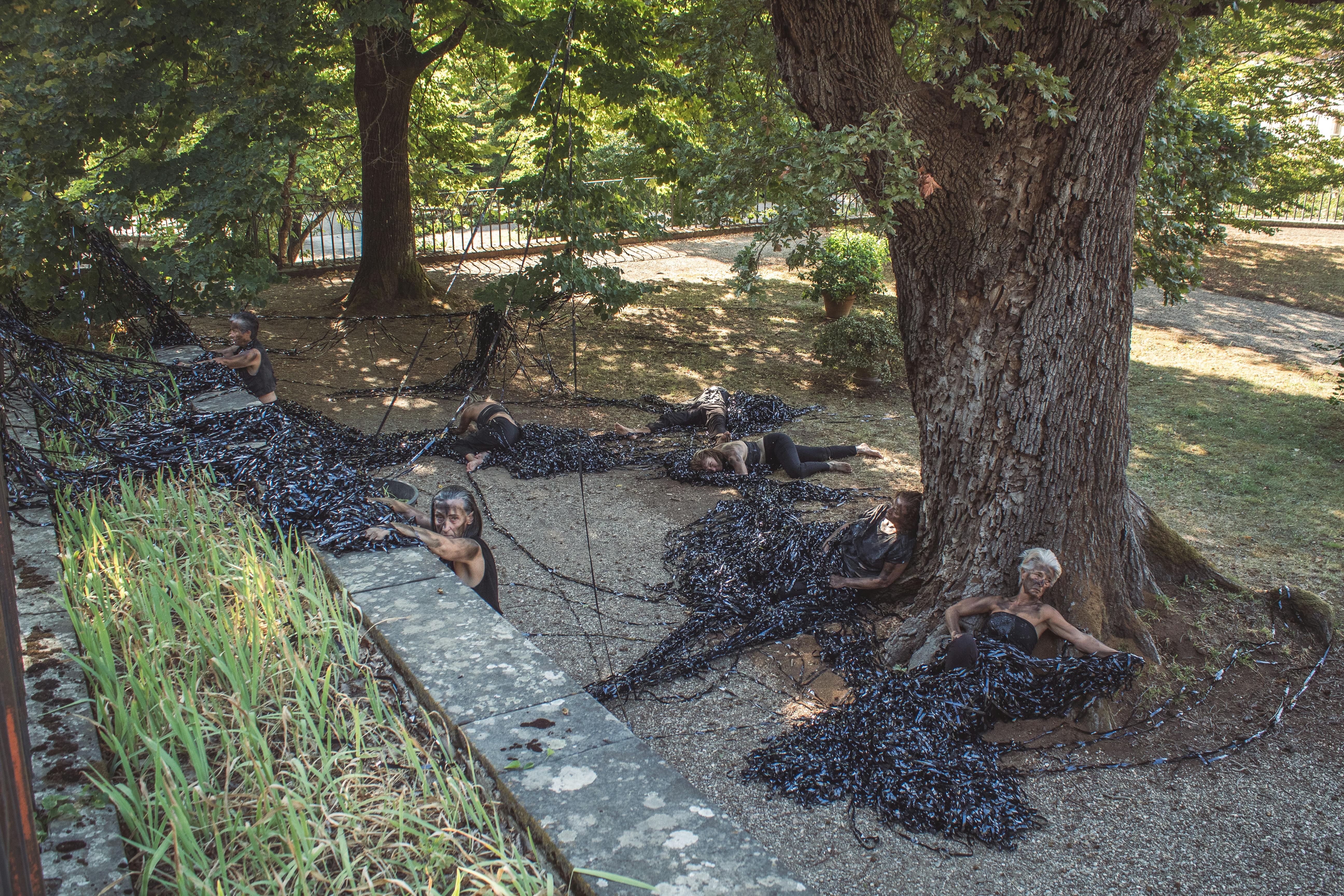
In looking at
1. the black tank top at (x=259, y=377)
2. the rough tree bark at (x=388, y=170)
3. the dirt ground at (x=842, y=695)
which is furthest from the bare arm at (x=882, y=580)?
the rough tree bark at (x=388, y=170)

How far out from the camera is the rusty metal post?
4.08 ft

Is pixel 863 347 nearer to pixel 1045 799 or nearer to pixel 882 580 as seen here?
pixel 882 580

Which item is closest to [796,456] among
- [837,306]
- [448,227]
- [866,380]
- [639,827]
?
[866,380]

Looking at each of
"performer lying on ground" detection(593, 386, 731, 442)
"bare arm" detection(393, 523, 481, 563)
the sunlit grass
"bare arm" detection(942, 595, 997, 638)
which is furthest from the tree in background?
the sunlit grass

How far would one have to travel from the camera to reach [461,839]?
2492 millimetres

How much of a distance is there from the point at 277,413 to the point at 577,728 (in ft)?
13.3

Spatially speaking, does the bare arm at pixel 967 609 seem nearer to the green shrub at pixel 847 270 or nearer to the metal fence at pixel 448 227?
the metal fence at pixel 448 227

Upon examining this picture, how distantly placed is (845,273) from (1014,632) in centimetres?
1006

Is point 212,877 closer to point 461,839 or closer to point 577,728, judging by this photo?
point 461,839

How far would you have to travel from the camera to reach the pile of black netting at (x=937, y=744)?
4113 mm

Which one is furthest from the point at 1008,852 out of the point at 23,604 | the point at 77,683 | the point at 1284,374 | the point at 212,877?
the point at 1284,374

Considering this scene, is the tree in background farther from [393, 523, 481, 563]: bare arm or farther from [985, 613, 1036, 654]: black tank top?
[393, 523, 481, 563]: bare arm

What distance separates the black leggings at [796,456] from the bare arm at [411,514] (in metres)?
3.67

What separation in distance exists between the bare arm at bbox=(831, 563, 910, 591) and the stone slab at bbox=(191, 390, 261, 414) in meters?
3.97
